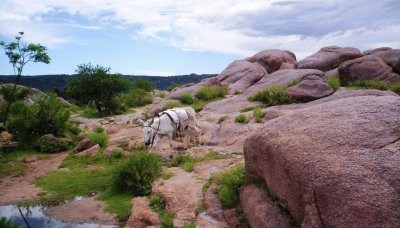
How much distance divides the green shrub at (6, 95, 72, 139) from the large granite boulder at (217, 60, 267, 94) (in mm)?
12649

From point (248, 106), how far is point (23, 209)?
12.8 m

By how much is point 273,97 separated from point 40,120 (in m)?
12.0

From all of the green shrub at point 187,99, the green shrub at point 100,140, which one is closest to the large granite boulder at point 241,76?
the green shrub at point 187,99

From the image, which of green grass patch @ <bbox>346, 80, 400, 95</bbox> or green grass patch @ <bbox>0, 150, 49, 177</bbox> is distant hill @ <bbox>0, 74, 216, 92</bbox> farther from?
green grass patch @ <bbox>0, 150, 49, 177</bbox>

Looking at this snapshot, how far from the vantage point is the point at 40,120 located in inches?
740

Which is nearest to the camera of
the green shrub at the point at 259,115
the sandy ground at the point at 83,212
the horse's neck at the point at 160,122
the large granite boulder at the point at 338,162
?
the large granite boulder at the point at 338,162

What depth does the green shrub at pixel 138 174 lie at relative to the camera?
10492 mm

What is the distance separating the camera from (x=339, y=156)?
5727mm

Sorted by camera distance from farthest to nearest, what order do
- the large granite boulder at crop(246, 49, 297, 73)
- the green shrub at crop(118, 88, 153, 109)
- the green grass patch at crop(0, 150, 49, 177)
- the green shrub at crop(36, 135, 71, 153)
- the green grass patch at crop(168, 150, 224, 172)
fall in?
the large granite boulder at crop(246, 49, 297, 73)
the green shrub at crop(118, 88, 153, 109)
the green shrub at crop(36, 135, 71, 153)
the green grass patch at crop(0, 150, 49, 177)
the green grass patch at crop(168, 150, 224, 172)

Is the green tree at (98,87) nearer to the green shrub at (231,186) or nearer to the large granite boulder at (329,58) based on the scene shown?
the large granite boulder at (329,58)

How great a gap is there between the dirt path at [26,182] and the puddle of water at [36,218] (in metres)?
0.71

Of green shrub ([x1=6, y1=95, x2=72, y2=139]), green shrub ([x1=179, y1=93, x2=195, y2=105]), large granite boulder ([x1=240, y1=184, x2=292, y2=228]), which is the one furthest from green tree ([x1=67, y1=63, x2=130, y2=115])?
large granite boulder ([x1=240, y1=184, x2=292, y2=228])

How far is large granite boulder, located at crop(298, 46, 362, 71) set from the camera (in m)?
29.4

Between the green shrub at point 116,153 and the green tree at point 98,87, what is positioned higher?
the green tree at point 98,87
